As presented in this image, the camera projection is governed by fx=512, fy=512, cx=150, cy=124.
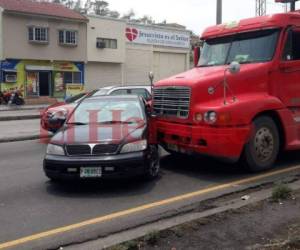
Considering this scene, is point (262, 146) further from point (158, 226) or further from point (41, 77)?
point (41, 77)

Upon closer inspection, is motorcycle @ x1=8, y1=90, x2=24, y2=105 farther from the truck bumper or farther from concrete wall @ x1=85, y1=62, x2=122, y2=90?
the truck bumper

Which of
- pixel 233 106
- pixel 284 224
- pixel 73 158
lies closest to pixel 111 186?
pixel 73 158

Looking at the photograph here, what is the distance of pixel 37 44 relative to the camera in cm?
3944

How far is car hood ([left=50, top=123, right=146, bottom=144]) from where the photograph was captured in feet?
25.1

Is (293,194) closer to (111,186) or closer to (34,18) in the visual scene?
(111,186)

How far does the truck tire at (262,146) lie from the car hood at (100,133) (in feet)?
6.17

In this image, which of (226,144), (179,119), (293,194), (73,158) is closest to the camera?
(293,194)

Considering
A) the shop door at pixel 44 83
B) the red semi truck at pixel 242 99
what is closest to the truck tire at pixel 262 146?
the red semi truck at pixel 242 99

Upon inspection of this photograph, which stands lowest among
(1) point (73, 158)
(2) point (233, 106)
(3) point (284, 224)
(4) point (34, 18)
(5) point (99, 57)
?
(3) point (284, 224)

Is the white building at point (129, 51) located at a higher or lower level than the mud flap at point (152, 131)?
higher

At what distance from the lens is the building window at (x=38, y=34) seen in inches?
1547

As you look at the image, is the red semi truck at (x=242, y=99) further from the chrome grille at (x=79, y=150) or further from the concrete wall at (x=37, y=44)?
the concrete wall at (x=37, y=44)

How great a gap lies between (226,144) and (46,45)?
111ft

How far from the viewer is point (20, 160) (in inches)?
417
